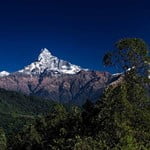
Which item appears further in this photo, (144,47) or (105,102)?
(144,47)

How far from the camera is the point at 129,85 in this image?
7081cm

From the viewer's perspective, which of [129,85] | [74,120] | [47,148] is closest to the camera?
[129,85]

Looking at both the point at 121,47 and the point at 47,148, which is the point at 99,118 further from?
the point at 47,148

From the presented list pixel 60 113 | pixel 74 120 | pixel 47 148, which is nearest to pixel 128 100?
pixel 74 120

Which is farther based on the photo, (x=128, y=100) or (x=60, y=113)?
(x=60, y=113)

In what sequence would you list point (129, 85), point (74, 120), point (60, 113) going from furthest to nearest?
point (60, 113) → point (74, 120) → point (129, 85)

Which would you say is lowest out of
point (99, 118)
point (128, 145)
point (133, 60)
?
point (128, 145)

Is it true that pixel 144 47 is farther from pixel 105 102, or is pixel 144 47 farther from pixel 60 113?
pixel 60 113

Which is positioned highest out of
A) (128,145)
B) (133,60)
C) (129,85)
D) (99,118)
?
(133,60)

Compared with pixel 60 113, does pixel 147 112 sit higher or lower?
lower

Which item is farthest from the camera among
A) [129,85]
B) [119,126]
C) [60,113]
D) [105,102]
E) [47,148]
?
[60,113]

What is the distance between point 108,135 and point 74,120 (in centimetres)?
3083

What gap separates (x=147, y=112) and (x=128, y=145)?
1315cm

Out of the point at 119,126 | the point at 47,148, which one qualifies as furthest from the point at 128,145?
the point at 47,148
